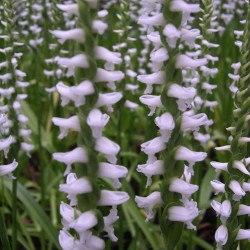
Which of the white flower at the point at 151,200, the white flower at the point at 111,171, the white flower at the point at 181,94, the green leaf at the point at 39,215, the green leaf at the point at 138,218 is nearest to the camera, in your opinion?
the white flower at the point at 111,171

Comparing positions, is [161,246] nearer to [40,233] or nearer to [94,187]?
[40,233]

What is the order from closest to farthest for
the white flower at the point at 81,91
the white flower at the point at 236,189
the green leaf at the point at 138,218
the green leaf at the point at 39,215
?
the white flower at the point at 81,91 → the white flower at the point at 236,189 → the green leaf at the point at 39,215 → the green leaf at the point at 138,218

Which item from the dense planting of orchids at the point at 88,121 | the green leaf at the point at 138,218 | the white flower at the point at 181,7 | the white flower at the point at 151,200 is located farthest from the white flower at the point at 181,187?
the green leaf at the point at 138,218

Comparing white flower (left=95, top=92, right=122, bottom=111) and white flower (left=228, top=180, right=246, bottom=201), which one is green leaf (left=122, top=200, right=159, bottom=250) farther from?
white flower (left=95, top=92, right=122, bottom=111)

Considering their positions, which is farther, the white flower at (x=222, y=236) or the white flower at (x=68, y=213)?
the white flower at (x=222, y=236)

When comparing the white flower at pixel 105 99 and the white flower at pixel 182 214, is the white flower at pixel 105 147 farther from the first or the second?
the white flower at pixel 182 214

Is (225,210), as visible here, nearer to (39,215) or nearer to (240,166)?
(240,166)

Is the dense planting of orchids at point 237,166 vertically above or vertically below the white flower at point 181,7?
below
